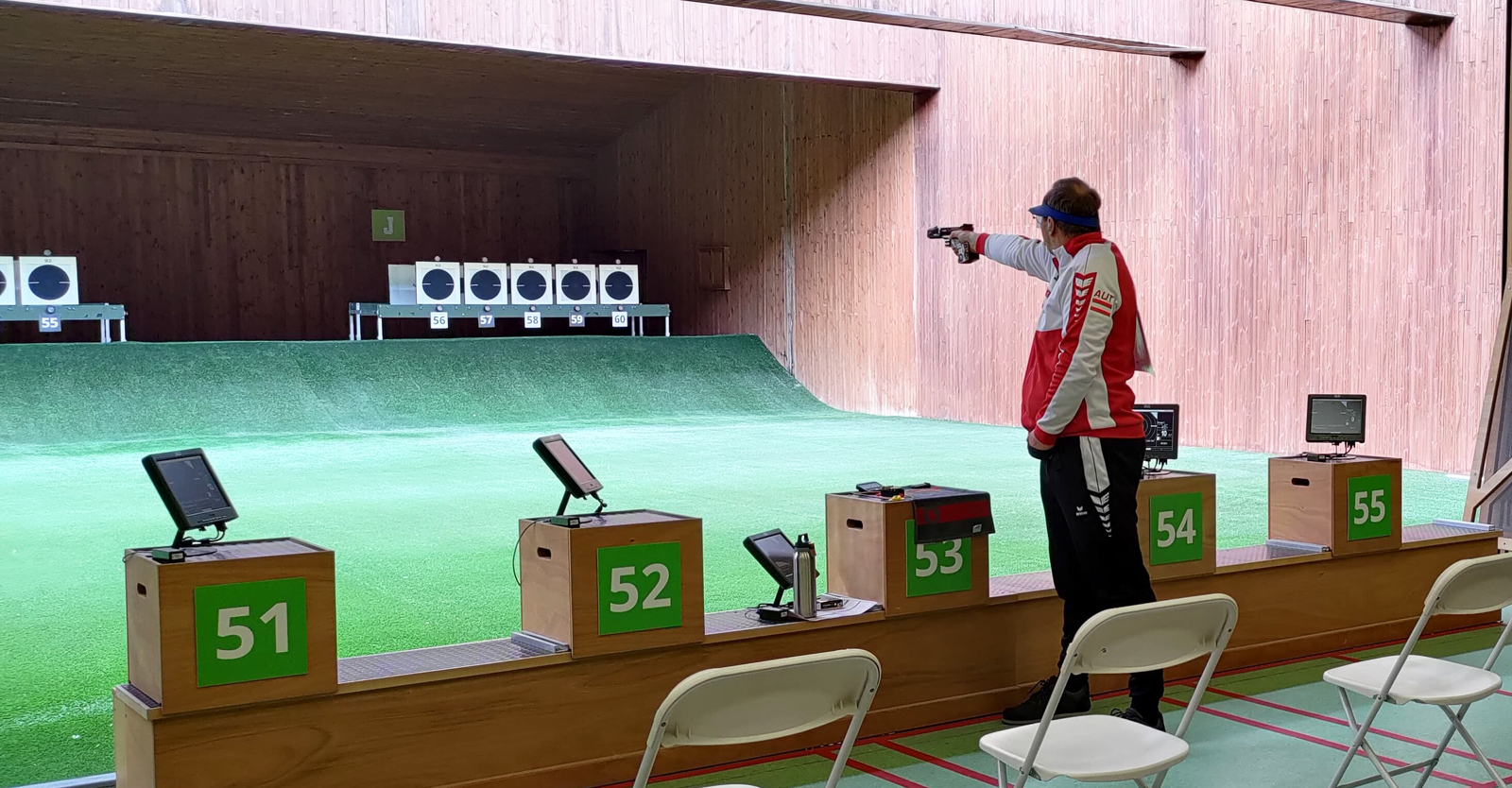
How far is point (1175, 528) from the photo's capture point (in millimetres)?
3854

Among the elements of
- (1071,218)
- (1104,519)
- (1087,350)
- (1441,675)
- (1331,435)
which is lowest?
(1441,675)

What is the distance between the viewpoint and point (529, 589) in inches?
122

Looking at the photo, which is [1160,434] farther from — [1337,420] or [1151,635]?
[1151,635]

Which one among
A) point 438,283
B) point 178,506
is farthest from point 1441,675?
point 438,283

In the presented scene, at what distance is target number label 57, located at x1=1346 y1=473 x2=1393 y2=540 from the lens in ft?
13.9

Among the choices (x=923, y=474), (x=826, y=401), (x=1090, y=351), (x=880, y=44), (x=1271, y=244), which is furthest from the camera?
(x=826, y=401)

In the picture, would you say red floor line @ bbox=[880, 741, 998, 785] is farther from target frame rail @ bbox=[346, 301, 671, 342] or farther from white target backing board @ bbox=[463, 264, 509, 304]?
white target backing board @ bbox=[463, 264, 509, 304]

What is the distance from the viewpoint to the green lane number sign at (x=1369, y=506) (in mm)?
4223

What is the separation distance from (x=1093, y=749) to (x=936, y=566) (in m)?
1.20

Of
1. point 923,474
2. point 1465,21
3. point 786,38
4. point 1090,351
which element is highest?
point 786,38

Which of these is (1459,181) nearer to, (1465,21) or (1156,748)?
Result: (1465,21)

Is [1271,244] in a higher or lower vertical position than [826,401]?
higher

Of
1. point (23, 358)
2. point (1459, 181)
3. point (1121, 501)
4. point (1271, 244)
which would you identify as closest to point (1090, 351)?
point (1121, 501)

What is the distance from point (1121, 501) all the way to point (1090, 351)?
382 mm
